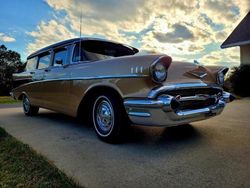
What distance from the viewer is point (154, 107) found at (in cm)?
285

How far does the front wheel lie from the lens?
10.8 ft

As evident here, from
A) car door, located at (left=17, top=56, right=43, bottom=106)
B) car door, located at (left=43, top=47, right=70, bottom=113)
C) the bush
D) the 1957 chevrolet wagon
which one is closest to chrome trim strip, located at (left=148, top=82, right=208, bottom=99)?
the 1957 chevrolet wagon

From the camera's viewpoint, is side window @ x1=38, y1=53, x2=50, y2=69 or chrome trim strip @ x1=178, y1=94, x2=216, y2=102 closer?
chrome trim strip @ x1=178, y1=94, x2=216, y2=102

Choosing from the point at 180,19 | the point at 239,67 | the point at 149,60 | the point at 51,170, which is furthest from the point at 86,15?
the point at 239,67

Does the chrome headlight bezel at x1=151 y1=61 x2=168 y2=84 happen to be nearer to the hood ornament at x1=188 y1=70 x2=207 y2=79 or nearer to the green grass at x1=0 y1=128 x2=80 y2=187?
the hood ornament at x1=188 y1=70 x2=207 y2=79

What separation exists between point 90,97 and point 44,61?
6.85ft

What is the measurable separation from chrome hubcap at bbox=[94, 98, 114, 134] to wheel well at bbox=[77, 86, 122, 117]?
0.14 meters

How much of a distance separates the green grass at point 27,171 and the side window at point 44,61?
2354 mm

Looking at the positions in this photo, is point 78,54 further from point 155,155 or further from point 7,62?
point 7,62

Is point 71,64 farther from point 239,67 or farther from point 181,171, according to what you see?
point 239,67

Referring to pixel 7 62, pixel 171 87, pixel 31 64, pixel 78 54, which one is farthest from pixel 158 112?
pixel 7 62

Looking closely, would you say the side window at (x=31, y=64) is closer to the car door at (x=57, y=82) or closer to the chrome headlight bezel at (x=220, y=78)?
the car door at (x=57, y=82)

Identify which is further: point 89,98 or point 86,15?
point 86,15

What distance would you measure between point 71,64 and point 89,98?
73 cm
